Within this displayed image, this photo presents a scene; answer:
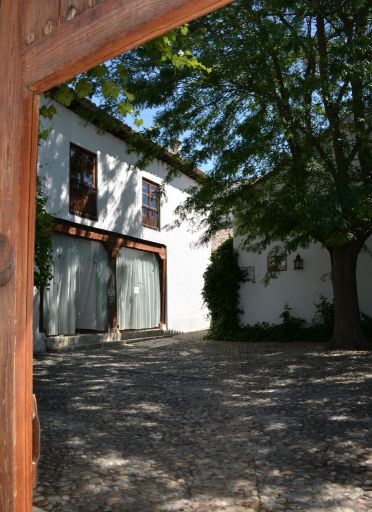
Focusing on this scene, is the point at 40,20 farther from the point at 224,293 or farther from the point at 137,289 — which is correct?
the point at 137,289

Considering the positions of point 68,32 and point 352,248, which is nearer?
point 68,32

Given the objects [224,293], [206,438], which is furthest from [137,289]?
[206,438]

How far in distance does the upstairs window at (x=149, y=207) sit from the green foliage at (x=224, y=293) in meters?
2.77

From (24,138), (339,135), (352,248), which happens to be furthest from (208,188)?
(24,138)

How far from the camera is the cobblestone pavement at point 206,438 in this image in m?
3.38

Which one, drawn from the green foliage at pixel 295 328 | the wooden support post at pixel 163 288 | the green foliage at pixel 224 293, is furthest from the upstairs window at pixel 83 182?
the green foliage at pixel 295 328

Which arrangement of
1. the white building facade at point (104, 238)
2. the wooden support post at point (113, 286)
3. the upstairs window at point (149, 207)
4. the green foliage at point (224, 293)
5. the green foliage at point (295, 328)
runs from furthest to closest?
1. the upstairs window at point (149, 207)
2. the green foliage at point (224, 293)
3. the wooden support post at point (113, 286)
4. the green foliage at point (295, 328)
5. the white building facade at point (104, 238)

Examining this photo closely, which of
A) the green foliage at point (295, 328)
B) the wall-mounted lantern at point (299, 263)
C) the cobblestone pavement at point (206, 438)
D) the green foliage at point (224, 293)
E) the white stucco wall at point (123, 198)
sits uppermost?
the white stucco wall at point (123, 198)

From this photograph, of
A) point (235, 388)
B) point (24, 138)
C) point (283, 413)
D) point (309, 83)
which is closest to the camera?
point (24, 138)

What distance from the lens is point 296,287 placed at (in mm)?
14773

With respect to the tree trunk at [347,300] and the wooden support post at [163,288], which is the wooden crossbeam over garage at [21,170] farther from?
the wooden support post at [163,288]

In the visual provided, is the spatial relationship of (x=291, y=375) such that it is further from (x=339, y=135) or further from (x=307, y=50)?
(x=307, y=50)

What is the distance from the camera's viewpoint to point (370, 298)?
13.7m

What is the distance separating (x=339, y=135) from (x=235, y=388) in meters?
5.48
